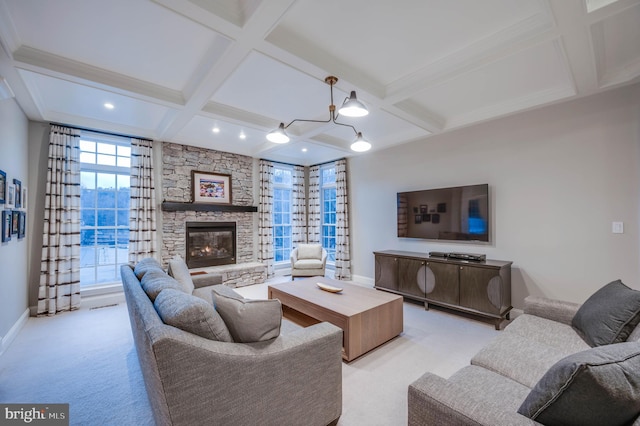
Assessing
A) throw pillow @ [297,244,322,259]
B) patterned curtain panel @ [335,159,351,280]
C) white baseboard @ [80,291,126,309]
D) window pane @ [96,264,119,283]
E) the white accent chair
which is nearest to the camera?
white baseboard @ [80,291,126,309]

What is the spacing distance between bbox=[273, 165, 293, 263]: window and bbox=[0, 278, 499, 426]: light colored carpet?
134 inches

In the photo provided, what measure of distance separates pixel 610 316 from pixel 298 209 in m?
5.42

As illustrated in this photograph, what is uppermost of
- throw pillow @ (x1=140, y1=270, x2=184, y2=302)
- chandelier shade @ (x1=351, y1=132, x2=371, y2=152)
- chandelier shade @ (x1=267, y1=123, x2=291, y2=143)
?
chandelier shade @ (x1=267, y1=123, x2=291, y2=143)

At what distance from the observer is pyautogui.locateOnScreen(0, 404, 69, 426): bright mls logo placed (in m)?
1.71

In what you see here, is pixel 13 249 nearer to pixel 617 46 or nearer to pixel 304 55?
pixel 304 55

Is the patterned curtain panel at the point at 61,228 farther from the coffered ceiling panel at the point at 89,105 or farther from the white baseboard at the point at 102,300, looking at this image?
the coffered ceiling panel at the point at 89,105

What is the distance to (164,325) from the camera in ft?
4.22

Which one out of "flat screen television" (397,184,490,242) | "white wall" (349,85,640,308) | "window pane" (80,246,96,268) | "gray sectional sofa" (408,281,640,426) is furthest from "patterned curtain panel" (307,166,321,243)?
"gray sectional sofa" (408,281,640,426)

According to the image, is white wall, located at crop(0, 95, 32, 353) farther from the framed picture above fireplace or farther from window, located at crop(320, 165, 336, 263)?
window, located at crop(320, 165, 336, 263)

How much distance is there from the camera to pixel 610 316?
180 centimetres

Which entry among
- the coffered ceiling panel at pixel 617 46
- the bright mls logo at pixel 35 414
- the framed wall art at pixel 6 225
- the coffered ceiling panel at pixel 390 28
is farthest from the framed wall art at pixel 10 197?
the coffered ceiling panel at pixel 617 46

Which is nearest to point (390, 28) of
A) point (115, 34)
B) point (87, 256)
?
point (115, 34)

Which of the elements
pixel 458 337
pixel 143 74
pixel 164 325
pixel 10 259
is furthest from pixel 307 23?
pixel 10 259

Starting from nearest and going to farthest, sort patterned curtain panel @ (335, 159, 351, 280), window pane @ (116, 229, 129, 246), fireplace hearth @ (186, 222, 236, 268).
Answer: window pane @ (116, 229, 129, 246), fireplace hearth @ (186, 222, 236, 268), patterned curtain panel @ (335, 159, 351, 280)
